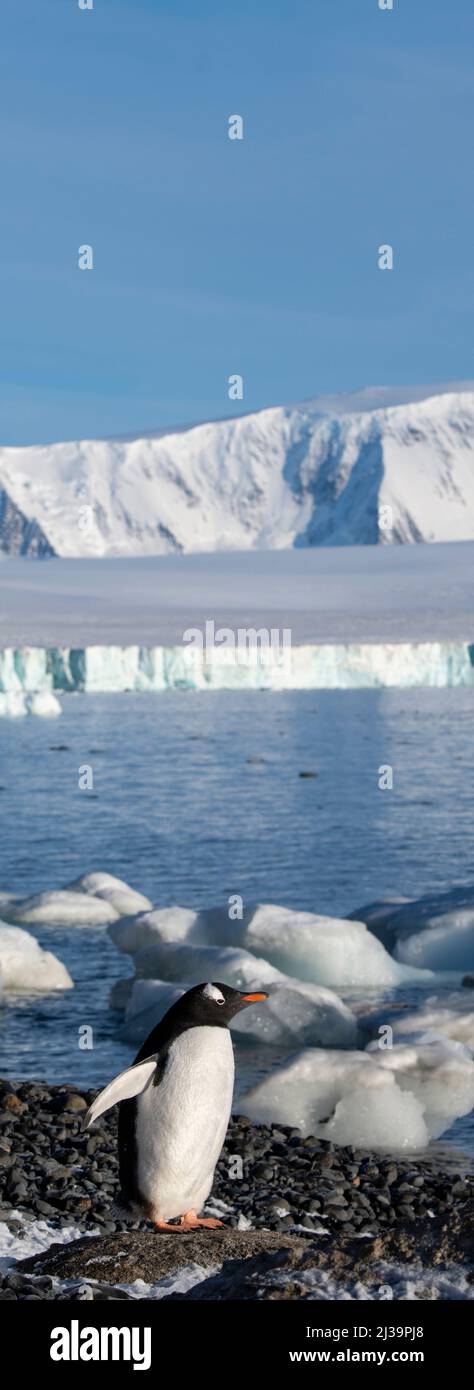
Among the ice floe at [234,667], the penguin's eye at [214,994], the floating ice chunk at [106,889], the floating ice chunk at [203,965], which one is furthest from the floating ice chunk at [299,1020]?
the ice floe at [234,667]

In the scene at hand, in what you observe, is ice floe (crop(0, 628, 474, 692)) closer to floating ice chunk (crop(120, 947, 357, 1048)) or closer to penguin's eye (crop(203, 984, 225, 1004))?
floating ice chunk (crop(120, 947, 357, 1048))

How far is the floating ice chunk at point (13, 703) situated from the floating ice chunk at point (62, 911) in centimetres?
6523

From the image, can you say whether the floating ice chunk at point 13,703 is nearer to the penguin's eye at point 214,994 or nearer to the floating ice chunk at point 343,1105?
the floating ice chunk at point 343,1105

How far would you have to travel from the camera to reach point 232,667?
109875 millimetres

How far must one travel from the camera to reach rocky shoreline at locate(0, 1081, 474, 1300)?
5441 millimetres

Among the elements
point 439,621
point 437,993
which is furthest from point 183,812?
point 439,621

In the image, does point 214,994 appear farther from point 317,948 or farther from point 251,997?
point 317,948

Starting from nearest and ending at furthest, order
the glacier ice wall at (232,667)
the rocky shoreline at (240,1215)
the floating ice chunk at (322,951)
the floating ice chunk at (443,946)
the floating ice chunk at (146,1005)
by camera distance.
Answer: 1. the rocky shoreline at (240,1215)
2. the floating ice chunk at (146,1005)
3. the floating ice chunk at (322,951)
4. the floating ice chunk at (443,946)
5. the glacier ice wall at (232,667)

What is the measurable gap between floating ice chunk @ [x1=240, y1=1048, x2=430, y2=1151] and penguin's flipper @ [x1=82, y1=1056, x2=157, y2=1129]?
5.03m

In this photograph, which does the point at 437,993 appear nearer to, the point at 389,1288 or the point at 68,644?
the point at 389,1288

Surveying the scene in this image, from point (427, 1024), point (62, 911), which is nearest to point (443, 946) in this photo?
point (427, 1024)

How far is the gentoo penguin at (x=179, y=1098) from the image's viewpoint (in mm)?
6664

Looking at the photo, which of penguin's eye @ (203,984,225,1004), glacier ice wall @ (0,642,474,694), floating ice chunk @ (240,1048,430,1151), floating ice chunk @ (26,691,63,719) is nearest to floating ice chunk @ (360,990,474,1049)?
floating ice chunk @ (240,1048,430,1151)
